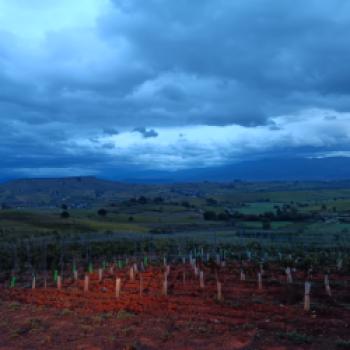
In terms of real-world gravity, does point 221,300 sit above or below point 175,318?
below

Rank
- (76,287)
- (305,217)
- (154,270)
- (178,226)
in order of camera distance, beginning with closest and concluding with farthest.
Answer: (76,287) < (154,270) < (178,226) < (305,217)

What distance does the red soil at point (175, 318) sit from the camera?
48.2 ft

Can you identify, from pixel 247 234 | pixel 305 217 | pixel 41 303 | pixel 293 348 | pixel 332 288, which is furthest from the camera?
pixel 305 217

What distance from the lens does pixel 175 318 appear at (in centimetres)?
1758

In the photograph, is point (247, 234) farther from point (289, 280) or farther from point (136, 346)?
point (136, 346)

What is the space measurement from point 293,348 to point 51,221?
278 ft

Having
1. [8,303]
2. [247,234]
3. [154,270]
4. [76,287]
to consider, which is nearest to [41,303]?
[8,303]

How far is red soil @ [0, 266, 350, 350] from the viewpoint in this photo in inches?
578

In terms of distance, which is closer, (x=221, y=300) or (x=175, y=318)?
(x=175, y=318)

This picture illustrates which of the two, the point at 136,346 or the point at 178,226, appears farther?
the point at 178,226

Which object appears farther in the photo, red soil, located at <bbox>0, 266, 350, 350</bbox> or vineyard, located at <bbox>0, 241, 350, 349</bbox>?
vineyard, located at <bbox>0, 241, 350, 349</bbox>

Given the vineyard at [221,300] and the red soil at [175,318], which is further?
the vineyard at [221,300]

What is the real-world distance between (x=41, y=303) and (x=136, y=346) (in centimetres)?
851

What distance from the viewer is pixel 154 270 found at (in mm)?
32188
